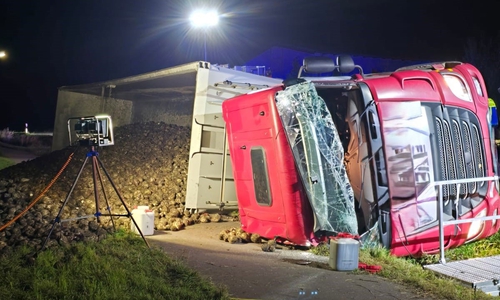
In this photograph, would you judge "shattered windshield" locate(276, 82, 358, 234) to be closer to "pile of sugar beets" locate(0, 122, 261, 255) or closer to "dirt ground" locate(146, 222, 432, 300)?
"dirt ground" locate(146, 222, 432, 300)

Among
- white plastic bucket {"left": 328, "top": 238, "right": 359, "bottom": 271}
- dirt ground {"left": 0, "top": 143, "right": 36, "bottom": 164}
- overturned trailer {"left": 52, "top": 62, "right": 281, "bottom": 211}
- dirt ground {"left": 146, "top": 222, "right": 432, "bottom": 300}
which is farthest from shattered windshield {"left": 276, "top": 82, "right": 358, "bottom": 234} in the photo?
dirt ground {"left": 0, "top": 143, "right": 36, "bottom": 164}

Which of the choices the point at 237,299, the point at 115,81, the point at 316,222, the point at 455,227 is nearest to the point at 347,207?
the point at 316,222

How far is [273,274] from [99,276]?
72.0 inches

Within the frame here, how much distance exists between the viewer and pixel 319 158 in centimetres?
650

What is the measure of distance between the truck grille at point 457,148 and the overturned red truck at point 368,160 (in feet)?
0.05

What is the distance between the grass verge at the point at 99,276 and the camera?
452cm

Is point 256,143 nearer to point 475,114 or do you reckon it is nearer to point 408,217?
point 408,217

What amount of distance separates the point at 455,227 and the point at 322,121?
2368mm

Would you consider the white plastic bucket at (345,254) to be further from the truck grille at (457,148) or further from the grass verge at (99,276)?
the truck grille at (457,148)

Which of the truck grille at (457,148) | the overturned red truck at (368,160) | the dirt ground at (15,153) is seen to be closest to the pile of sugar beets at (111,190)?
the overturned red truck at (368,160)

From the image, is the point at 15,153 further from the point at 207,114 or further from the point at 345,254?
the point at 345,254

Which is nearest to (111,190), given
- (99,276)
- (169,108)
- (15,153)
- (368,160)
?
(169,108)

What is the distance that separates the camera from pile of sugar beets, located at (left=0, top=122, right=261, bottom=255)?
6957mm

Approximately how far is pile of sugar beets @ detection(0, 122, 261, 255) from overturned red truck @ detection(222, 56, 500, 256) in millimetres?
1148
